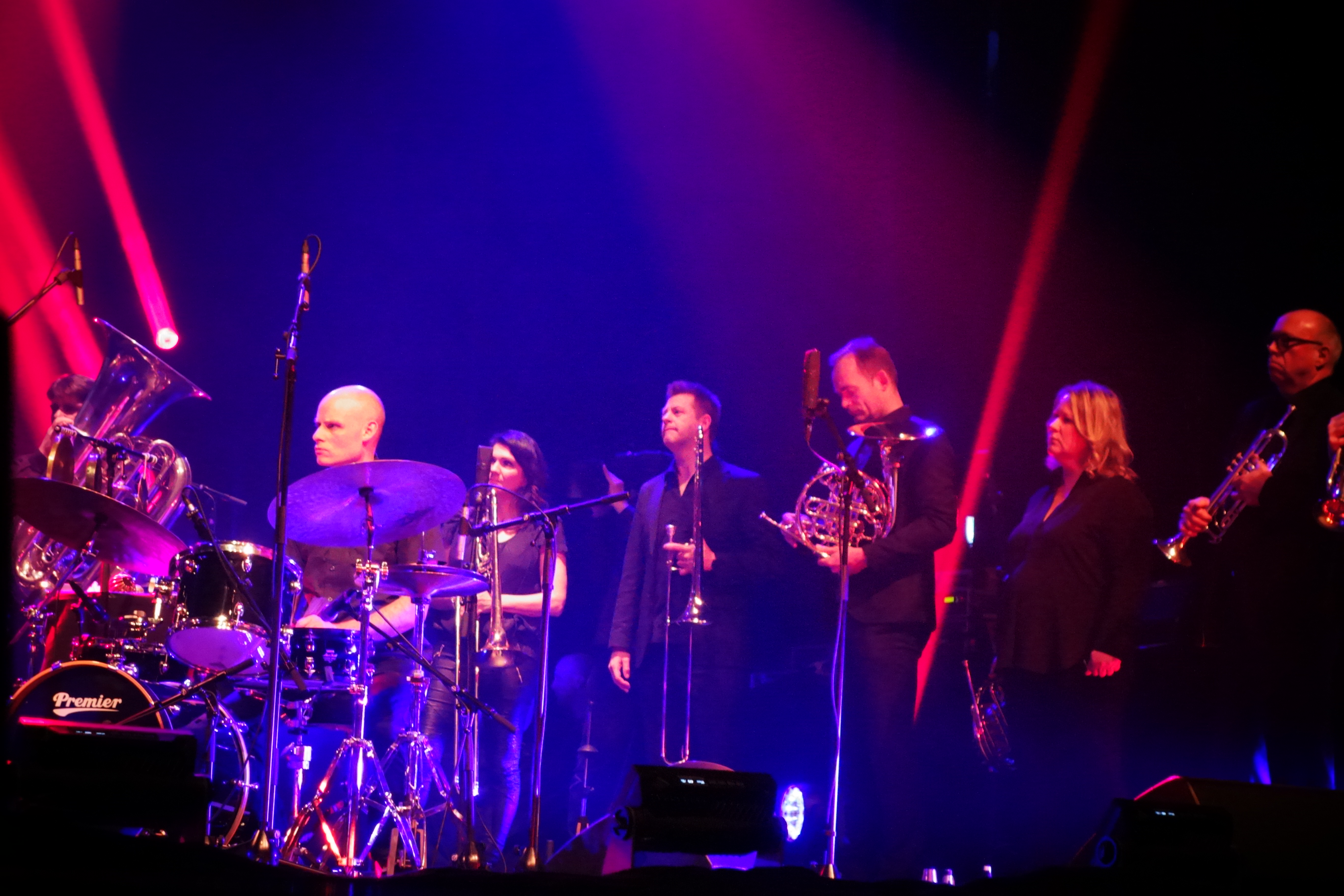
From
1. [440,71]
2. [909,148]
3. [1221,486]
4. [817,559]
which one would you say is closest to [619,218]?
[440,71]

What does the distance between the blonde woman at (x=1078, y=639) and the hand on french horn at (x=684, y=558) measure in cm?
154

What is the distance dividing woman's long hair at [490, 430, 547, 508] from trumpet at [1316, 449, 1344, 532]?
13.1 ft

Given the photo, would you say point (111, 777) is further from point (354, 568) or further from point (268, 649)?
point (354, 568)

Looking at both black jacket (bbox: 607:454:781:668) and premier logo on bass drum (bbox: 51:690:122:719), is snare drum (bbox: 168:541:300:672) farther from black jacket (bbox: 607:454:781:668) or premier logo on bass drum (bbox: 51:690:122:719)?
black jacket (bbox: 607:454:781:668)

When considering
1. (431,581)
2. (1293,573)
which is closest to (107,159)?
(431,581)

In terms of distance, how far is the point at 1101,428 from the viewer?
5.09 metres

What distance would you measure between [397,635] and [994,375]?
4177mm

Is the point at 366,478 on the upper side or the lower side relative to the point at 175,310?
lower

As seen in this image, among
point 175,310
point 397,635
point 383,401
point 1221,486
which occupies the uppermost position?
point 175,310

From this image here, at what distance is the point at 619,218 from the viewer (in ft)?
24.5

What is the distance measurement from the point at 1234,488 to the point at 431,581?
12.2 ft

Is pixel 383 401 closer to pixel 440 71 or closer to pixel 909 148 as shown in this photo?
pixel 440 71

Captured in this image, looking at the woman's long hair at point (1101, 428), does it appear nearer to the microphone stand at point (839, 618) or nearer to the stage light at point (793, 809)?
the microphone stand at point (839, 618)

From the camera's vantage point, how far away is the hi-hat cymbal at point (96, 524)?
421 cm
